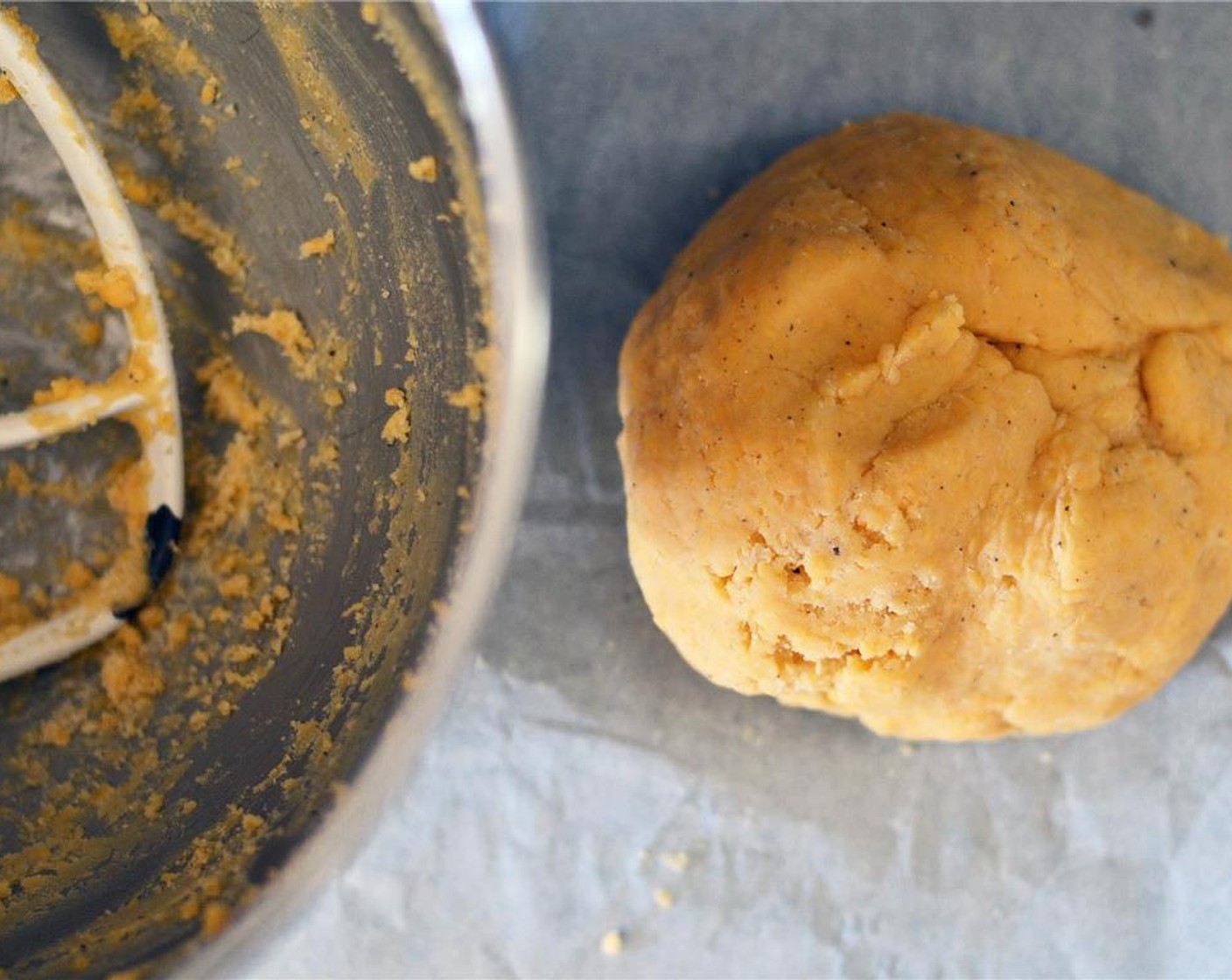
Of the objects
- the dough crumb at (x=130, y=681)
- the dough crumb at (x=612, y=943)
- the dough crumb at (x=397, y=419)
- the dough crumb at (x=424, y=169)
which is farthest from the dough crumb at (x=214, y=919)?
the dough crumb at (x=424, y=169)

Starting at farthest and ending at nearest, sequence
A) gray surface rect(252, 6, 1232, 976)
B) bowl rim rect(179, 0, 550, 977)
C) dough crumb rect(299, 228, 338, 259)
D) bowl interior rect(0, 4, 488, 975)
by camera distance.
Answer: gray surface rect(252, 6, 1232, 976) < dough crumb rect(299, 228, 338, 259) < bowl interior rect(0, 4, 488, 975) < bowl rim rect(179, 0, 550, 977)

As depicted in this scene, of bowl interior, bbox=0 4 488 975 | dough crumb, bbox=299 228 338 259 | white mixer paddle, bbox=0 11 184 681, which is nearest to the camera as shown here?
bowl interior, bbox=0 4 488 975

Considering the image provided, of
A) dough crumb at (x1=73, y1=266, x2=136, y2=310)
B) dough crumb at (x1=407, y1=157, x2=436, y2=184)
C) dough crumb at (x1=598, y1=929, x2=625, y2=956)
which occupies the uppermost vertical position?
dough crumb at (x1=407, y1=157, x2=436, y2=184)

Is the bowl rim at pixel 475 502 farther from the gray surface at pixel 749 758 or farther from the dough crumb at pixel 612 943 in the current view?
the dough crumb at pixel 612 943

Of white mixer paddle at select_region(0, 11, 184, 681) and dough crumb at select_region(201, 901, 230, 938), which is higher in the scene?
white mixer paddle at select_region(0, 11, 184, 681)

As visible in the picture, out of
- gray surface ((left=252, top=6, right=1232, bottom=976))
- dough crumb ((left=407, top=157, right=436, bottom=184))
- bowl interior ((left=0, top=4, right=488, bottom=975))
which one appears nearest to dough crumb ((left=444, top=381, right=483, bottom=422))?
bowl interior ((left=0, top=4, right=488, bottom=975))

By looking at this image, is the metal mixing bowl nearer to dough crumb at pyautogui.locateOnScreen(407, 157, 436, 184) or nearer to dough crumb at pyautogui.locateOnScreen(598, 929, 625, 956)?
dough crumb at pyautogui.locateOnScreen(407, 157, 436, 184)

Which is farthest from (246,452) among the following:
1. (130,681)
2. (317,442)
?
(130,681)
